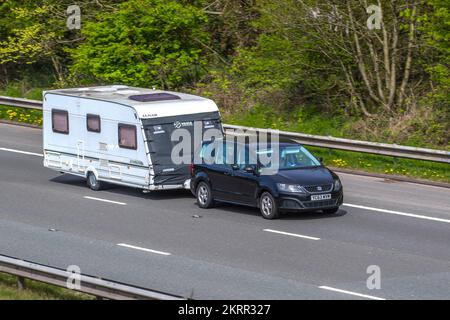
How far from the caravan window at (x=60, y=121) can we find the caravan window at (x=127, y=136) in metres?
2.15

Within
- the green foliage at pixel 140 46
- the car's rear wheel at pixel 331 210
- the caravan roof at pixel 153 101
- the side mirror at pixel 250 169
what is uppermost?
the green foliage at pixel 140 46

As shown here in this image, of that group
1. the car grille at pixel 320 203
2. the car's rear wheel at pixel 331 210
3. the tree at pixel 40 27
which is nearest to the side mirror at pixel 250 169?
the car grille at pixel 320 203

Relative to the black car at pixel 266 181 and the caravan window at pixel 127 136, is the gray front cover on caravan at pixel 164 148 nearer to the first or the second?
the caravan window at pixel 127 136

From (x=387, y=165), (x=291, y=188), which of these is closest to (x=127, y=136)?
(x=291, y=188)

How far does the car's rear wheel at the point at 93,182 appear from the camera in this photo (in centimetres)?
2519

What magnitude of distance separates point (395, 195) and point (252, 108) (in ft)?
31.0

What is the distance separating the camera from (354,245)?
19.2 meters

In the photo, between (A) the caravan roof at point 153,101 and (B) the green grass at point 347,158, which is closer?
(A) the caravan roof at point 153,101

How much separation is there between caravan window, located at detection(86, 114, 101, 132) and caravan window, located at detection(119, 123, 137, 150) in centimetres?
86

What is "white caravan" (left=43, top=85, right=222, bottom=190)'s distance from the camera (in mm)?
23922

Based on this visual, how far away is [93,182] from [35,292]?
1010 centimetres

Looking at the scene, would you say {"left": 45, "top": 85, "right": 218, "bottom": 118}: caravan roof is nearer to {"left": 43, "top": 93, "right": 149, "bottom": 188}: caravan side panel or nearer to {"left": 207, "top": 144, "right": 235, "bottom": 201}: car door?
{"left": 43, "top": 93, "right": 149, "bottom": 188}: caravan side panel
